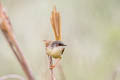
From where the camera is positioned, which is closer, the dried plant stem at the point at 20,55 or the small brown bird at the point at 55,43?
the dried plant stem at the point at 20,55

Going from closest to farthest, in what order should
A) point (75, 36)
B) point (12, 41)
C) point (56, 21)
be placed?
point (12, 41)
point (56, 21)
point (75, 36)

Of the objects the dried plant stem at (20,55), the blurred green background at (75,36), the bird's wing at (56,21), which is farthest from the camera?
the blurred green background at (75,36)

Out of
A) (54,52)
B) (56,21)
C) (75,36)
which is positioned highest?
(56,21)

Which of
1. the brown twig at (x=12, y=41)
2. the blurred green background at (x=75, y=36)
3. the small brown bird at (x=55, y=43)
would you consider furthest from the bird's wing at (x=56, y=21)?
the blurred green background at (x=75, y=36)

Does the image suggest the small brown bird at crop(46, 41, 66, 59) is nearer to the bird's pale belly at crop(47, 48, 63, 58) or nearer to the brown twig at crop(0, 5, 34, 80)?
the bird's pale belly at crop(47, 48, 63, 58)

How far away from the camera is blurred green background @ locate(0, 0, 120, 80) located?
287 cm

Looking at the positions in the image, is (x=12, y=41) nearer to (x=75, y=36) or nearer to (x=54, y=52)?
(x=54, y=52)

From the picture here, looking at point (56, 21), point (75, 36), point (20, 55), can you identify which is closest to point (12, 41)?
point (20, 55)

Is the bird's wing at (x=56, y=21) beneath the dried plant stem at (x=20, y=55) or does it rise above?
above

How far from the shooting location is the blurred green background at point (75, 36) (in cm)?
287

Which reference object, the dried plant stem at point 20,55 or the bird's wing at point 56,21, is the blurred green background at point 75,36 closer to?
the bird's wing at point 56,21

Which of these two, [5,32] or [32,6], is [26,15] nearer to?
[32,6]

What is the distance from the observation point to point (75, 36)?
11.1 feet

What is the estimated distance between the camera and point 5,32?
889 millimetres
